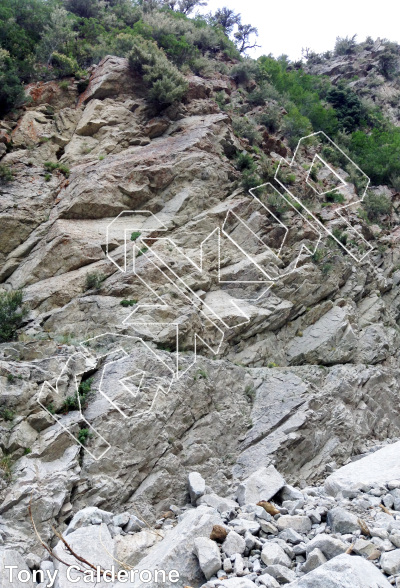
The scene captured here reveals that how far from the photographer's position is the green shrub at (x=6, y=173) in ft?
42.8

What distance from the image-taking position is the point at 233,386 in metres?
10.6

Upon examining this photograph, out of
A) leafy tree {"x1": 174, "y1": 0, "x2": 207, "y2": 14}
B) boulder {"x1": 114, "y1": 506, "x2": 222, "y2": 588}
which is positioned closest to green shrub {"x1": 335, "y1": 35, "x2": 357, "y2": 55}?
leafy tree {"x1": 174, "y1": 0, "x2": 207, "y2": 14}

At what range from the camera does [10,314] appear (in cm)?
1020

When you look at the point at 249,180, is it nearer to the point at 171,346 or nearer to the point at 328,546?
the point at 171,346

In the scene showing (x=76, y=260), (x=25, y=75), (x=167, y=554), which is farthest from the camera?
(x=25, y=75)

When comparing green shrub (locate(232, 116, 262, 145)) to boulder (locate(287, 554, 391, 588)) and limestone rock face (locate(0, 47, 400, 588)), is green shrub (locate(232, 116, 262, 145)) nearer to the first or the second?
limestone rock face (locate(0, 47, 400, 588))

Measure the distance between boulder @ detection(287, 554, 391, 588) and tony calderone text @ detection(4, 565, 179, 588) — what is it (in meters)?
1.51

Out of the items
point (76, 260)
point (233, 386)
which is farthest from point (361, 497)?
point (76, 260)

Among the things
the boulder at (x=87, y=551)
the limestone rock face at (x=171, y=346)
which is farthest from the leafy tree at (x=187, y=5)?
the boulder at (x=87, y=551)

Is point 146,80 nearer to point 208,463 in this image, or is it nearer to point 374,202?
point 374,202

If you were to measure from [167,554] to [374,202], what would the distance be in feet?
57.5

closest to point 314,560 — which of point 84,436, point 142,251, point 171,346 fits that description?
point 84,436

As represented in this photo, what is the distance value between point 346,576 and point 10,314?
8.84 metres

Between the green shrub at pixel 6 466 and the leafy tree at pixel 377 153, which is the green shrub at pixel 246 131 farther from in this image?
the green shrub at pixel 6 466
